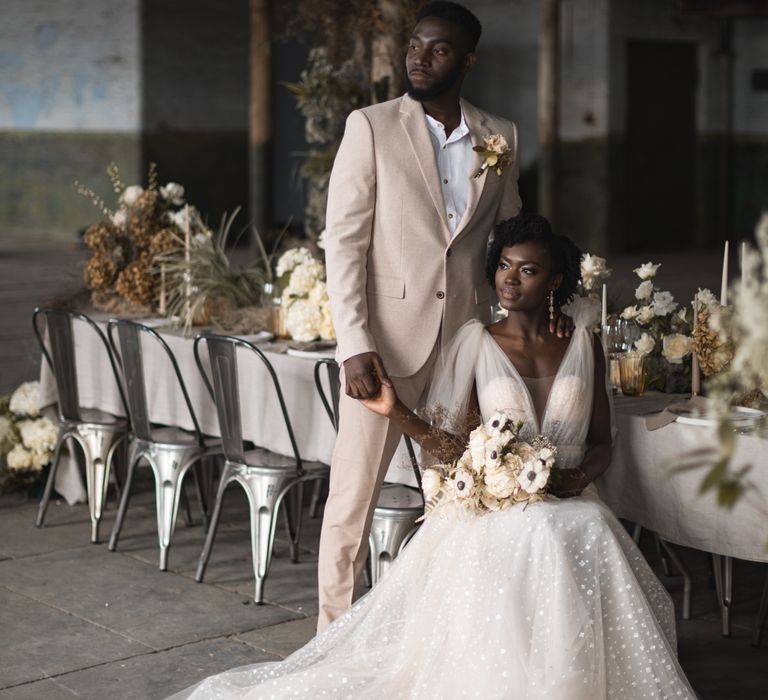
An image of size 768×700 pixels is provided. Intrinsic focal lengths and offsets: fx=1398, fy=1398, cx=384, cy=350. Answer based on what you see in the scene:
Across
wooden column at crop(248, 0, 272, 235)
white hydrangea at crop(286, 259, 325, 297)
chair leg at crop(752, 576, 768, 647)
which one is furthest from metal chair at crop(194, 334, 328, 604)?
wooden column at crop(248, 0, 272, 235)

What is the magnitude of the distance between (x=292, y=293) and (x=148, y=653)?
147 centimetres

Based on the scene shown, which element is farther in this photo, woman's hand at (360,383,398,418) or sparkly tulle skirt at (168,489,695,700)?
woman's hand at (360,383,398,418)

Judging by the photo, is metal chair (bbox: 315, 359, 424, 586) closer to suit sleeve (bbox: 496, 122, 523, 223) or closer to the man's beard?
suit sleeve (bbox: 496, 122, 523, 223)

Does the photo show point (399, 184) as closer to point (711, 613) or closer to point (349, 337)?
point (349, 337)

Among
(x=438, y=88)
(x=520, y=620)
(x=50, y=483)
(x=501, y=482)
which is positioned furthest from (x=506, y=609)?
(x=50, y=483)

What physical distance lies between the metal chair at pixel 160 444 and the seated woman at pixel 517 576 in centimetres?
143

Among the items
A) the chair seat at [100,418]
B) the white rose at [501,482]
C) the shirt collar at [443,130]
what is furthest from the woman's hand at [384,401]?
the chair seat at [100,418]

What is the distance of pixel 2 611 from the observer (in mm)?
4410

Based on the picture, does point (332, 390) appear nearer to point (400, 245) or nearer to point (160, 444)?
point (400, 245)

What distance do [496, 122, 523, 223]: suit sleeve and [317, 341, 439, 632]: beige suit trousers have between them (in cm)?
42

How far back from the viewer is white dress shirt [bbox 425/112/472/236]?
144 inches

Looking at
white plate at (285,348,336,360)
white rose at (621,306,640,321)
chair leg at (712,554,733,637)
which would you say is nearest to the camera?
chair leg at (712,554,733,637)

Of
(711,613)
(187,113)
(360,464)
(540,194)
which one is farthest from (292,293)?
(187,113)

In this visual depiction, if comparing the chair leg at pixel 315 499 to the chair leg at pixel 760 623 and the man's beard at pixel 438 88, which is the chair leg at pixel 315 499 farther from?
the man's beard at pixel 438 88
